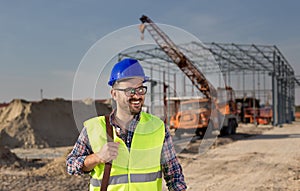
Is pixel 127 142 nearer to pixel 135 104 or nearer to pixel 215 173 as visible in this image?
pixel 135 104

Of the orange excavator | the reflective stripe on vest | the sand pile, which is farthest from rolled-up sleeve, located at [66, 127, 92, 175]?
the sand pile

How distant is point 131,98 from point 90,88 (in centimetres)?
44

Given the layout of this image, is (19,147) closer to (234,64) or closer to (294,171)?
(294,171)

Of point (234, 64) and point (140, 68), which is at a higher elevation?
point (234, 64)

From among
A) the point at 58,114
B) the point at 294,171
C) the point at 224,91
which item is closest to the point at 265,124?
the point at 224,91

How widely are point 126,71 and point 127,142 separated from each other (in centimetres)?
39

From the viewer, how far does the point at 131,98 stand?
2.20 meters

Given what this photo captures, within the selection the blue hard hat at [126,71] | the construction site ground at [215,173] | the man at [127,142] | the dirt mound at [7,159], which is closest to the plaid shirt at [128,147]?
the man at [127,142]

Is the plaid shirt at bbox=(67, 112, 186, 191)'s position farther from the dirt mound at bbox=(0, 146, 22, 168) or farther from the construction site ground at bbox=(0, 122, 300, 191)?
the dirt mound at bbox=(0, 146, 22, 168)

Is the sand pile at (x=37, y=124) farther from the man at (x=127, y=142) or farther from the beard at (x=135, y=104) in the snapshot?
the beard at (x=135, y=104)

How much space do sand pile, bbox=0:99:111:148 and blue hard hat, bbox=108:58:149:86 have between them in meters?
17.5

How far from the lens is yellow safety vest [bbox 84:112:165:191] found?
2219 mm

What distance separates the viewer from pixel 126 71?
2277mm

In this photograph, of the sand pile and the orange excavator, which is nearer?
the orange excavator
